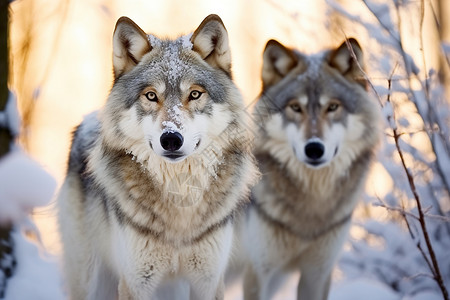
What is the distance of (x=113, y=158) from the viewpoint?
12.4ft

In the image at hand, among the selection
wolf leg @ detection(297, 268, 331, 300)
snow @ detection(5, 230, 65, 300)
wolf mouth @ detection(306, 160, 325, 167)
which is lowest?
snow @ detection(5, 230, 65, 300)

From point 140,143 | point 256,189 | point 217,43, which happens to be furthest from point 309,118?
point 140,143

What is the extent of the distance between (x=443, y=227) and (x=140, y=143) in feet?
10.2

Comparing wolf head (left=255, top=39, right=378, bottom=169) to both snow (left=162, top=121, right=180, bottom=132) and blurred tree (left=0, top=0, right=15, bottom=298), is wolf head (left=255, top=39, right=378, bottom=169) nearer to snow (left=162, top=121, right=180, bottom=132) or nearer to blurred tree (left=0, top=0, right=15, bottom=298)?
snow (left=162, top=121, right=180, bottom=132)

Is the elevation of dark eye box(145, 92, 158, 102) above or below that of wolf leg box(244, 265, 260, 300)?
above

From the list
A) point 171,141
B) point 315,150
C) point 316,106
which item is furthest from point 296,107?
point 171,141

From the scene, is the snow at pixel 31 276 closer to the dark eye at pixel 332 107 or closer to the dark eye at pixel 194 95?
the dark eye at pixel 194 95

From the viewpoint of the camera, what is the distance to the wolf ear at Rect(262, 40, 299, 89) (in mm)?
5047

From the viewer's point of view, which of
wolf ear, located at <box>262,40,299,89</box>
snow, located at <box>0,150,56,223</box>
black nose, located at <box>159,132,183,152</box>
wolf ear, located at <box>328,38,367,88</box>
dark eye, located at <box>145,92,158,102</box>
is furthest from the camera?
wolf ear, located at <box>262,40,299,89</box>

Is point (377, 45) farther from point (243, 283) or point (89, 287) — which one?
point (89, 287)

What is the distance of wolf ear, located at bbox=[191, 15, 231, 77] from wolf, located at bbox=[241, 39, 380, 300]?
0.90 meters

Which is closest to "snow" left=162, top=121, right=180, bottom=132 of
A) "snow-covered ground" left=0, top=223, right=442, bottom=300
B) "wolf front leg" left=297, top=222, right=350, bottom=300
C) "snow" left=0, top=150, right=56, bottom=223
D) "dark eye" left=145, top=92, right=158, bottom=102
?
"dark eye" left=145, top=92, right=158, bottom=102

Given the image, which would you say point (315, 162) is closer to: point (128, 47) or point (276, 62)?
point (276, 62)

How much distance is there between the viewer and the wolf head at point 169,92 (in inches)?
132
